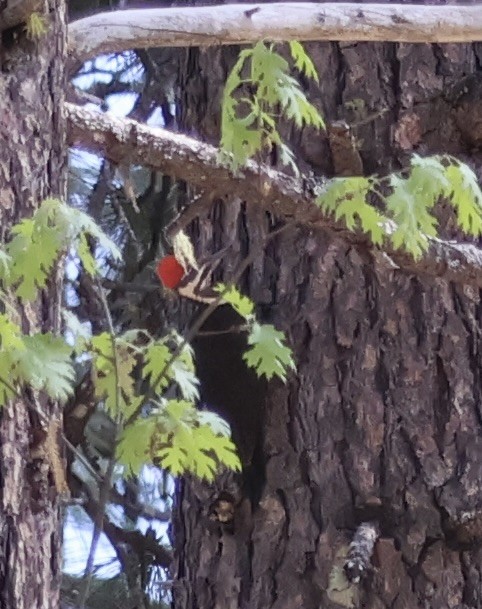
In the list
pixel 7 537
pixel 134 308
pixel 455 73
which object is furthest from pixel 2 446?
pixel 134 308

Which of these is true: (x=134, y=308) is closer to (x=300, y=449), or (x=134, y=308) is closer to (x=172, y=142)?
(x=300, y=449)

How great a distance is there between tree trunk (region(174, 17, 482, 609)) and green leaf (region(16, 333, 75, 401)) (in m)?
0.62

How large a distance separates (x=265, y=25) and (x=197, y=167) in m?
0.21

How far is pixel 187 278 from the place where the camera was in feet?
4.52

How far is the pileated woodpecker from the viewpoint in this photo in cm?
134

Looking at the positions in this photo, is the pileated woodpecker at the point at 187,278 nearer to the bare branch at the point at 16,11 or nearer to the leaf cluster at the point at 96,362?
the leaf cluster at the point at 96,362

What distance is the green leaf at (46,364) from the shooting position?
868 mm

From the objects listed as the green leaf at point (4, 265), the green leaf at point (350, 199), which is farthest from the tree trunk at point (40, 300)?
the green leaf at point (350, 199)

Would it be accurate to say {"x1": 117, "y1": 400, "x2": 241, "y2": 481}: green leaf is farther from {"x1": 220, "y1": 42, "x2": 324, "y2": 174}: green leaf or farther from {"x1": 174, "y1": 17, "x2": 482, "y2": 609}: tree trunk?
{"x1": 174, "y1": 17, "x2": 482, "y2": 609}: tree trunk

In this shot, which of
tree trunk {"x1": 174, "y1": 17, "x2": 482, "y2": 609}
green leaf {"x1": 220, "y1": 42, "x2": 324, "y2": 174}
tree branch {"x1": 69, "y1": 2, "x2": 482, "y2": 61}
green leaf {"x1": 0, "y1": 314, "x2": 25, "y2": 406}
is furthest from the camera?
tree trunk {"x1": 174, "y1": 17, "x2": 482, "y2": 609}

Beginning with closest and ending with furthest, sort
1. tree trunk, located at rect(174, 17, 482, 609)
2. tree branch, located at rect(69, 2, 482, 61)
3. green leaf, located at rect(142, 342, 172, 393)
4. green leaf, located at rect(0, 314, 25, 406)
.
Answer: green leaf, located at rect(0, 314, 25, 406)
green leaf, located at rect(142, 342, 172, 393)
tree branch, located at rect(69, 2, 482, 61)
tree trunk, located at rect(174, 17, 482, 609)

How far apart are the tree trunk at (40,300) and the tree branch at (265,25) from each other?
0.17 metres

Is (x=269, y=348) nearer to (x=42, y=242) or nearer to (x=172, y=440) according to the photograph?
(x=172, y=440)

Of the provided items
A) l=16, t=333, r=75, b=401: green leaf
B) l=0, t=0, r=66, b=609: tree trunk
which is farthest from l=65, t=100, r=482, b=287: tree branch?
l=16, t=333, r=75, b=401: green leaf
